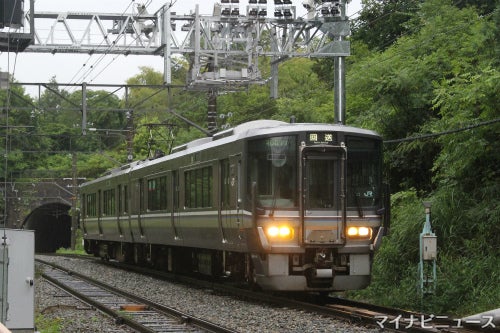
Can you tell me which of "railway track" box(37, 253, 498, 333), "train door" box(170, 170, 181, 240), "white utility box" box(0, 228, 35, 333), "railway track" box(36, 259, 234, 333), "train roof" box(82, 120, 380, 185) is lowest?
"railway track" box(36, 259, 234, 333)

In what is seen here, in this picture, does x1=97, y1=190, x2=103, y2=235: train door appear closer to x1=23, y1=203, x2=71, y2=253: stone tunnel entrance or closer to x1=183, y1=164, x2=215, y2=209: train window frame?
x1=183, y1=164, x2=215, y2=209: train window frame

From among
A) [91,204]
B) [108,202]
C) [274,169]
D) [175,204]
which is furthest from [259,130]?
[91,204]

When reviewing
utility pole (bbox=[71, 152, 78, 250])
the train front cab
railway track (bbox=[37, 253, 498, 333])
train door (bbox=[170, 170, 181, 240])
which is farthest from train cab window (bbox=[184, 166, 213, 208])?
utility pole (bbox=[71, 152, 78, 250])

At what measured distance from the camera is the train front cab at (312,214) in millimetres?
15938

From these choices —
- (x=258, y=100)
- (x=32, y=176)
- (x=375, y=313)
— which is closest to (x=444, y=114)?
(x=375, y=313)

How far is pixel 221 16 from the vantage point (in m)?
26.8

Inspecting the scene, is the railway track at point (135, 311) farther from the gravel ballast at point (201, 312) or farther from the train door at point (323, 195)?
the train door at point (323, 195)

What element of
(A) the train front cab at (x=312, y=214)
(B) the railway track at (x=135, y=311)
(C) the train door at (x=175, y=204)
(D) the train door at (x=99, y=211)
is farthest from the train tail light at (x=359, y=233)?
(D) the train door at (x=99, y=211)

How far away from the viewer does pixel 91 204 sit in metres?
36.2

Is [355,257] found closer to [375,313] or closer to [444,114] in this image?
[375,313]

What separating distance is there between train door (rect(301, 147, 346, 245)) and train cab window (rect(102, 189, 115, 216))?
52.2ft

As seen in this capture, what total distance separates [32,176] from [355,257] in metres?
60.4

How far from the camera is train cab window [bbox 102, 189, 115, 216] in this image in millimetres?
31391

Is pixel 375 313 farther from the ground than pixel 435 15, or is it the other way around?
pixel 435 15
